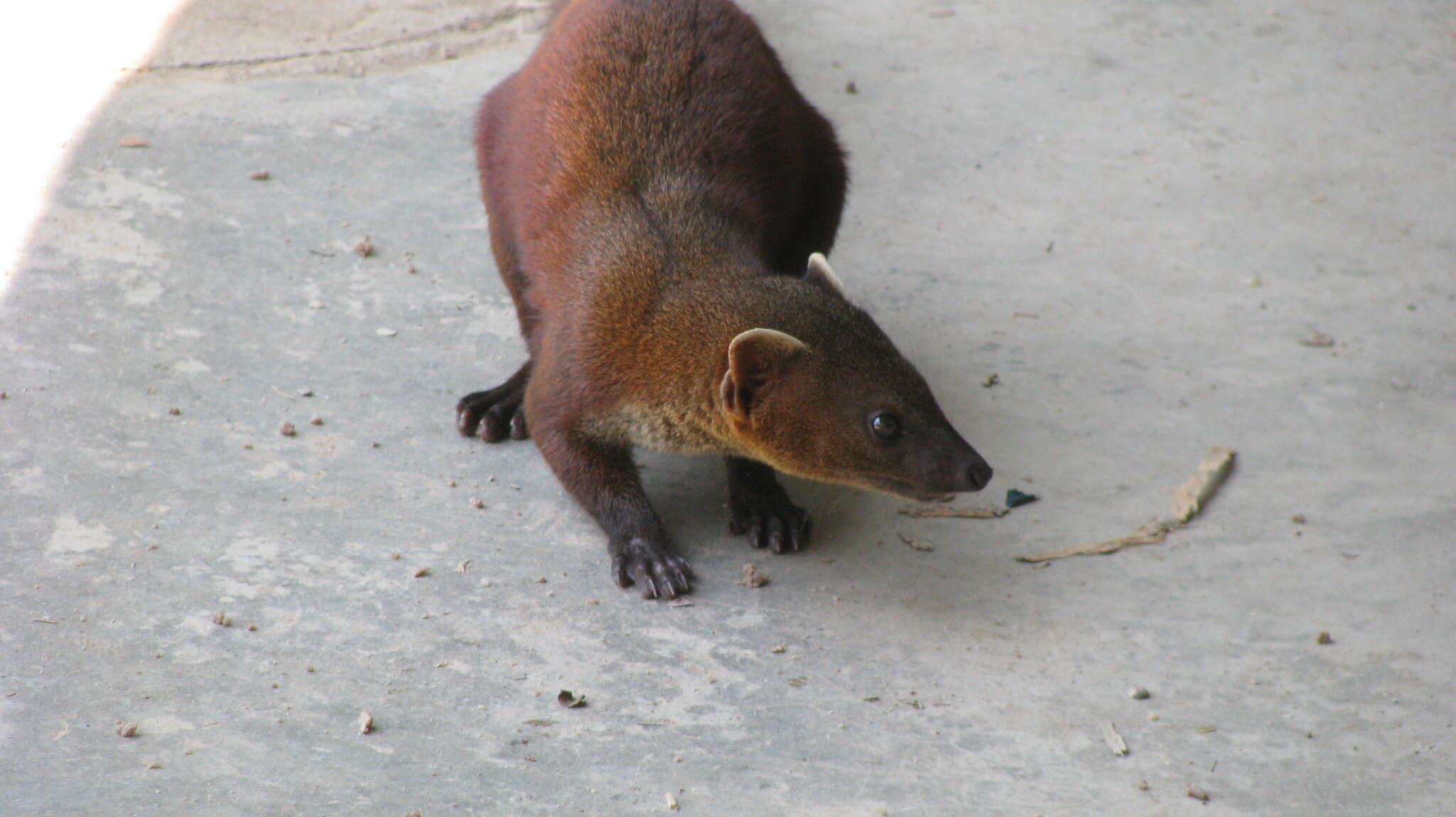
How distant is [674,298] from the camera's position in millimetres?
4246

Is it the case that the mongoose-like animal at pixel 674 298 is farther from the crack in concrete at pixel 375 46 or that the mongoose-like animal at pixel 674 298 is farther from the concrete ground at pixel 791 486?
the crack in concrete at pixel 375 46

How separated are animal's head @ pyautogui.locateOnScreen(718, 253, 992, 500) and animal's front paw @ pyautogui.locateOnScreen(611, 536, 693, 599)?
0.47 meters

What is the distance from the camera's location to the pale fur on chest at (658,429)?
13.9ft

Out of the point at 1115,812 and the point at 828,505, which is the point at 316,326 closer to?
the point at 828,505

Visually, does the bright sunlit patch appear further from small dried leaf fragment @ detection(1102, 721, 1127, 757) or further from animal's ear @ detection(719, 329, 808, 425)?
small dried leaf fragment @ detection(1102, 721, 1127, 757)

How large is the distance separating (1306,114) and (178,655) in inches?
238

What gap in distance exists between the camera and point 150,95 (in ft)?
21.9

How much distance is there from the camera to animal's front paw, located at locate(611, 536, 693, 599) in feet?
13.5

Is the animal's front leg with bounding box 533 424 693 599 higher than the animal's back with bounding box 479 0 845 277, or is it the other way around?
the animal's back with bounding box 479 0 845 277

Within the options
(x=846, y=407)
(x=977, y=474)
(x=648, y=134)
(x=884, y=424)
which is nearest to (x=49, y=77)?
(x=648, y=134)

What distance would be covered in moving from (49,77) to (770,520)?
181 inches

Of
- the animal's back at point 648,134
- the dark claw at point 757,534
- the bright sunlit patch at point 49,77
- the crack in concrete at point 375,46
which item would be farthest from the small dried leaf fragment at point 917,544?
the crack in concrete at point 375,46

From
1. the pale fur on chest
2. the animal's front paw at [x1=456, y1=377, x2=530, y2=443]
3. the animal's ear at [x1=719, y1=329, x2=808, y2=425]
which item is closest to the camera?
the animal's ear at [x1=719, y1=329, x2=808, y2=425]

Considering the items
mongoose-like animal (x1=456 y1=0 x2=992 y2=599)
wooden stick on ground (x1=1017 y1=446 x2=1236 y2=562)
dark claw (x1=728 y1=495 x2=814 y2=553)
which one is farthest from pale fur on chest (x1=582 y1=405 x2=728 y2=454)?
wooden stick on ground (x1=1017 y1=446 x2=1236 y2=562)
